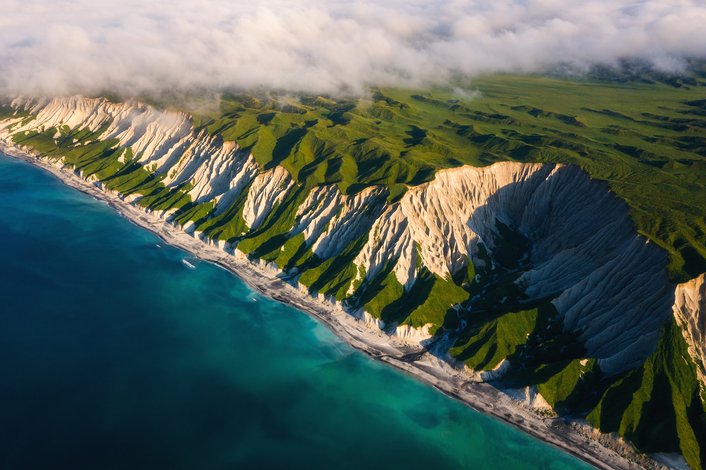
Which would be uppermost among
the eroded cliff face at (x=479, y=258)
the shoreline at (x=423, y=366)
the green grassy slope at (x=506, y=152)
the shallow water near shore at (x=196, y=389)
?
the green grassy slope at (x=506, y=152)

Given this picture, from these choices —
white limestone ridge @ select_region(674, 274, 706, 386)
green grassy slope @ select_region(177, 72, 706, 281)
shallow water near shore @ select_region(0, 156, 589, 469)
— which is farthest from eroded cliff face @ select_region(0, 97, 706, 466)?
shallow water near shore @ select_region(0, 156, 589, 469)

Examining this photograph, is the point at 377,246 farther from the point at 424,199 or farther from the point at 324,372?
the point at 324,372

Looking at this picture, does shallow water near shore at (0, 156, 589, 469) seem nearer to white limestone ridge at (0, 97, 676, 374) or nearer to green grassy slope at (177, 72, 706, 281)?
white limestone ridge at (0, 97, 676, 374)

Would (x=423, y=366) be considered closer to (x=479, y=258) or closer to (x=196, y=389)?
(x=479, y=258)

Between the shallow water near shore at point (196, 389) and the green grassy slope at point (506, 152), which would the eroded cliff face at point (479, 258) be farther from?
the shallow water near shore at point (196, 389)

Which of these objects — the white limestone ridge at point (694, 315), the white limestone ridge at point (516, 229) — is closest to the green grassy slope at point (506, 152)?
the white limestone ridge at point (694, 315)

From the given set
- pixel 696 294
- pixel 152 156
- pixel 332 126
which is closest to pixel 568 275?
pixel 696 294

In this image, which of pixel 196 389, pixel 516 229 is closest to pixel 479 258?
pixel 516 229
